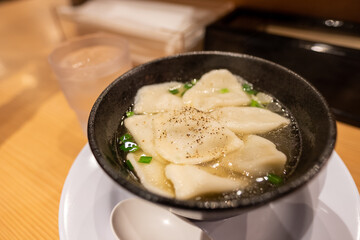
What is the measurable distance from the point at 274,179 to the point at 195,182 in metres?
0.31

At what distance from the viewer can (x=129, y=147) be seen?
1.14 m

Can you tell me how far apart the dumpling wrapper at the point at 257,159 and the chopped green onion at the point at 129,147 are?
38cm

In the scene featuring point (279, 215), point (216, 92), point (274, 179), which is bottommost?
point (279, 215)

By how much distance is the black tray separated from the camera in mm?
1745

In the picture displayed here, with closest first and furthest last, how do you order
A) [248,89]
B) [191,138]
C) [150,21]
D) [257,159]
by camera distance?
1. [257,159]
2. [191,138]
3. [248,89]
4. [150,21]

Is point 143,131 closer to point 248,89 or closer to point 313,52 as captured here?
point 248,89

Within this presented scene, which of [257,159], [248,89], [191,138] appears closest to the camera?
[257,159]

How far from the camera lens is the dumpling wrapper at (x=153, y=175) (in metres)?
0.94

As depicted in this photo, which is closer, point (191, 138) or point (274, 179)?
point (274, 179)

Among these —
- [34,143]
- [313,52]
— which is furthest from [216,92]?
[34,143]

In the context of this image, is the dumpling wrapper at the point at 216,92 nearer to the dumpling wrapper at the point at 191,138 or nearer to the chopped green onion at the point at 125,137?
the dumpling wrapper at the point at 191,138

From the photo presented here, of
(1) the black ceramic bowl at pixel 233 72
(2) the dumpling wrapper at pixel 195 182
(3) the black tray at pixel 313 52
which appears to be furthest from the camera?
(3) the black tray at pixel 313 52

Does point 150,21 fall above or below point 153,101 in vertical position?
above

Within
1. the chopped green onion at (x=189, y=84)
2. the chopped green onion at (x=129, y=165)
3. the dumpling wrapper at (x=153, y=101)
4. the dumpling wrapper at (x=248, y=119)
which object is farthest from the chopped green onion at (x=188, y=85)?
the chopped green onion at (x=129, y=165)
